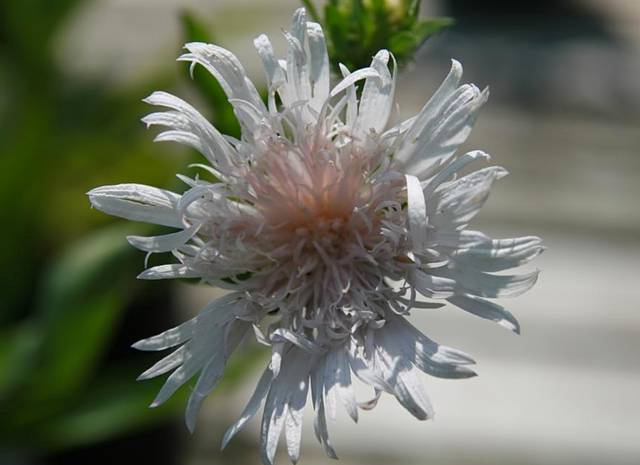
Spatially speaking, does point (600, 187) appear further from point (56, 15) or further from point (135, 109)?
point (56, 15)

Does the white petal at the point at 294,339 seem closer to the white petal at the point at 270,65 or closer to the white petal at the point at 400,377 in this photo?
the white petal at the point at 400,377

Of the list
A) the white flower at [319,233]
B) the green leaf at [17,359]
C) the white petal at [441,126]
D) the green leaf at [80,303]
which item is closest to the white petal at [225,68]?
the white flower at [319,233]

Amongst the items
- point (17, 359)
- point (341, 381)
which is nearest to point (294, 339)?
point (341, 381)

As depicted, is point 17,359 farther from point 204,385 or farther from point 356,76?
point 356,76

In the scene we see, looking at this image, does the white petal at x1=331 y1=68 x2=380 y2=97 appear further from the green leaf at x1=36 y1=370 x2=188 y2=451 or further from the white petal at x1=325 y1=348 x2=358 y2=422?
the green leaf at x1=36 y1=370 x2=188 y2=451

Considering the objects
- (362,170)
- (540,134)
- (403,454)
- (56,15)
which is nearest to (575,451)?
(403,454)
